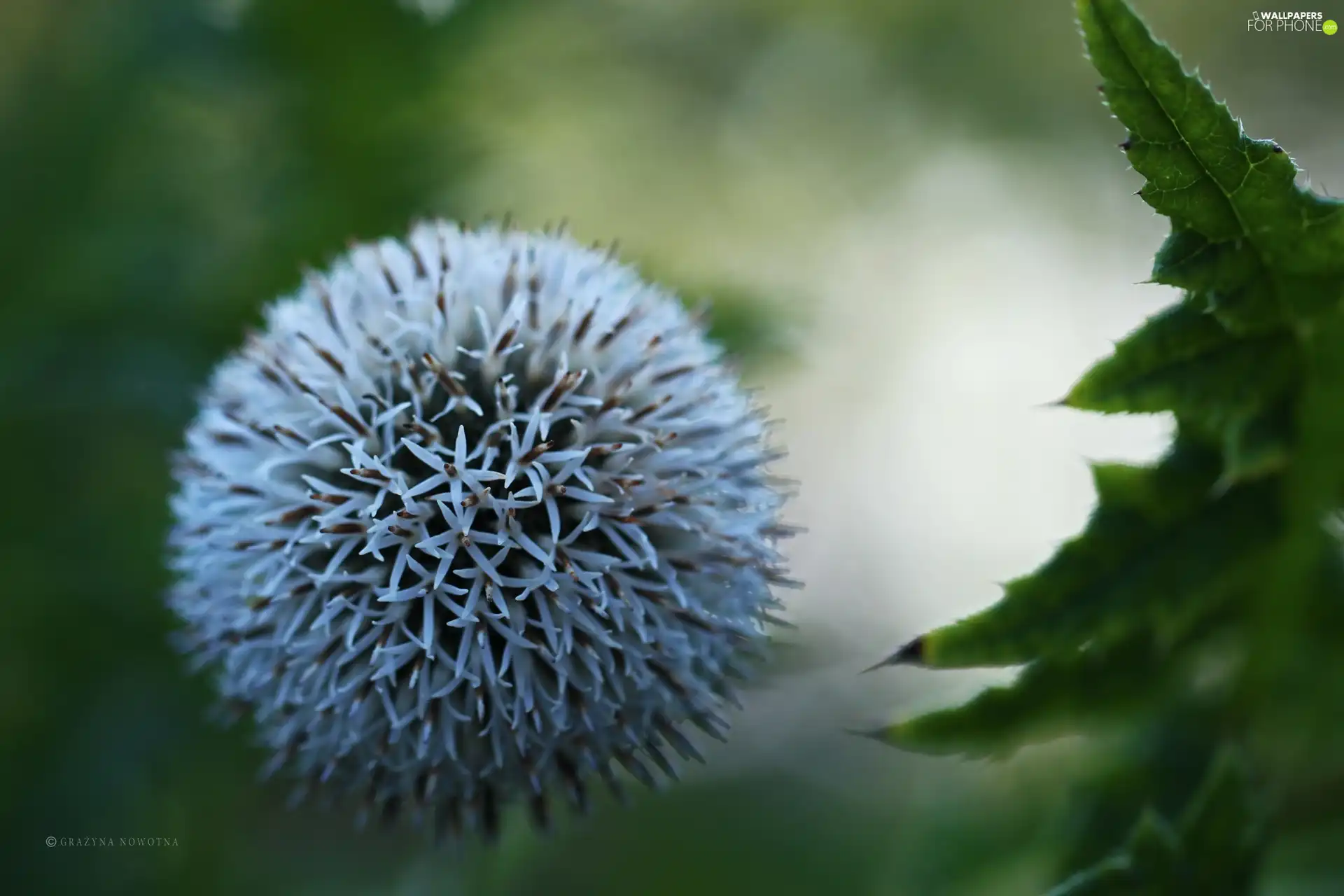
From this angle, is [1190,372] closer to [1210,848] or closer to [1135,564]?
[1135,564]

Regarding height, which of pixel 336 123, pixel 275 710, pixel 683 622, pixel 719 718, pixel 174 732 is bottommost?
A: pixel 719 718

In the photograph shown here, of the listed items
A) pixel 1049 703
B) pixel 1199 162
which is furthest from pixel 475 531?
pixel 1199 162

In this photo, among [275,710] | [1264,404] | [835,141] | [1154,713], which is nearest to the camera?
[1264,404]

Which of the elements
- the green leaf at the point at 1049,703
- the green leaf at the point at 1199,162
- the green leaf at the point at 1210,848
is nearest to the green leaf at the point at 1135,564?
the green leaf at the point at 1049,703

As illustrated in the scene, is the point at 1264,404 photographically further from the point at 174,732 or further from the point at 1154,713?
the point at 174,732

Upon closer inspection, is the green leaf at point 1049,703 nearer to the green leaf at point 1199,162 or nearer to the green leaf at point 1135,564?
the green leaf at point 1135,564

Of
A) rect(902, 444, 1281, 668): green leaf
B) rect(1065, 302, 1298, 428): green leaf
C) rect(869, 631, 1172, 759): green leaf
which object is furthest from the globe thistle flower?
rect(1065, 302, 1298, 428): green leaf

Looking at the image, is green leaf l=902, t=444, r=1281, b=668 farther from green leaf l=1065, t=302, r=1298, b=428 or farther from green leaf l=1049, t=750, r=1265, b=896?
green leaf l=1049, t=750, r=1265, b=896

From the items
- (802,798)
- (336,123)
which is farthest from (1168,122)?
(802,798)
